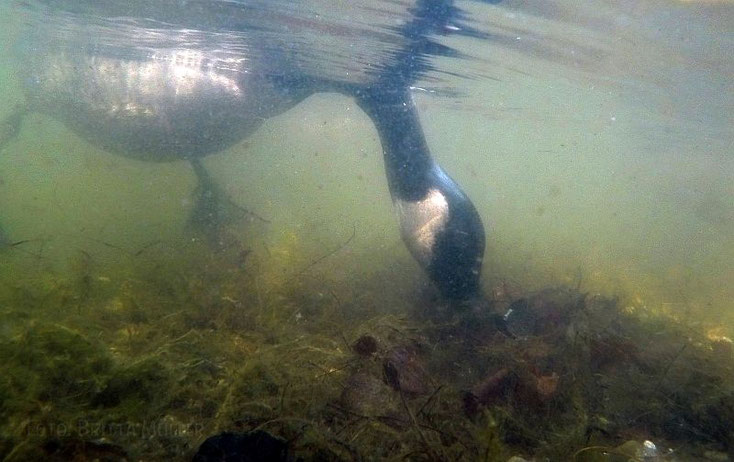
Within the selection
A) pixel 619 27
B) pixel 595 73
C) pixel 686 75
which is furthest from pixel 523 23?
pixel 686 75

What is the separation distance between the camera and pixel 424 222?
5.96 metres

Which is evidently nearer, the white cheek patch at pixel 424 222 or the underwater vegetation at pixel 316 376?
the underwater vegetation at pixel 316 376

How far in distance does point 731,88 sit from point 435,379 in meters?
14.9

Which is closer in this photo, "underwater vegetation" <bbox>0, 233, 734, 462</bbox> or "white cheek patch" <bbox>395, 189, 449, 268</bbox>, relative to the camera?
"underwater vegetation" <bbox>0, 233, 734, 462</bbox>

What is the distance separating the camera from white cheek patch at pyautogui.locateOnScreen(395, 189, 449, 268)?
5.80 metres

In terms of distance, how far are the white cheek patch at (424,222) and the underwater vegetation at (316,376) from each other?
3.09ft

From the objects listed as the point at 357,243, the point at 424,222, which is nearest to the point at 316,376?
the point at 424,222

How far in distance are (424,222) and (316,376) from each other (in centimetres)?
290

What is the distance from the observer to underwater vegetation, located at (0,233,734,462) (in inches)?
116

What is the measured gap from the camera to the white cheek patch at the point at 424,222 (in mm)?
5801

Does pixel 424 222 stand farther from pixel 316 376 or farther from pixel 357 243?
pixel 357 243

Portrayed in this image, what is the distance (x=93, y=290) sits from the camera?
541cm

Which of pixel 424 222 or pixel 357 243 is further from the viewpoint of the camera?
pixel 357 243

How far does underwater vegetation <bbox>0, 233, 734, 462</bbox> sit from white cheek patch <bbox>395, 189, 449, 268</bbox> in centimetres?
94
